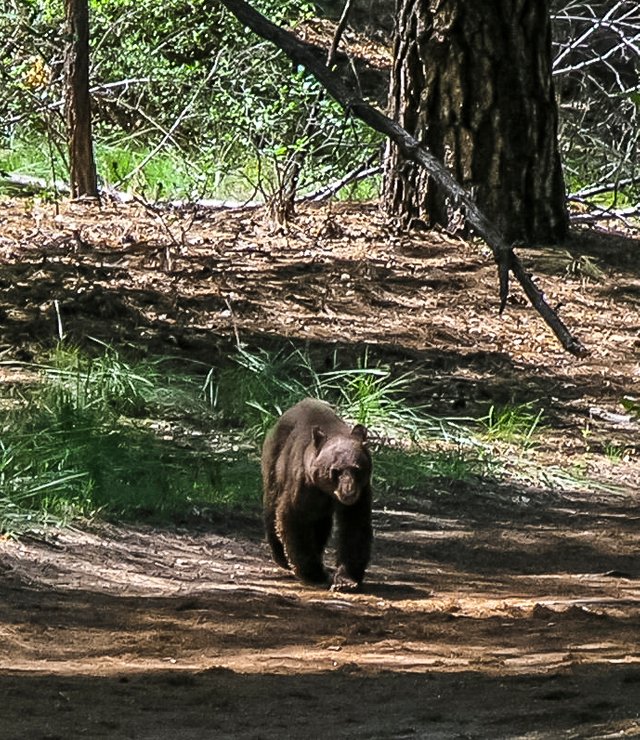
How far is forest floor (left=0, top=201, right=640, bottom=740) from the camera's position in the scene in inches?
210

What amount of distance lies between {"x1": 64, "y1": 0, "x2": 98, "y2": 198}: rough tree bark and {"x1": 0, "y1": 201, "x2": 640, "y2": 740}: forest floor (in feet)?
1.63

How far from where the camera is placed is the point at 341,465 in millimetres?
7359

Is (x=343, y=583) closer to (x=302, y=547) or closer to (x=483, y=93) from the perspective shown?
(x=302, y=547)

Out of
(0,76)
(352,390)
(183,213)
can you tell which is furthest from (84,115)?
(352,390)

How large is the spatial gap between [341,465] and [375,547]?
4.70 ft

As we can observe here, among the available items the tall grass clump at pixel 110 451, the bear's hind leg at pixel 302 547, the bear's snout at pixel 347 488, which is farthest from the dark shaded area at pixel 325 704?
the tall grass clump at pixel 110 451

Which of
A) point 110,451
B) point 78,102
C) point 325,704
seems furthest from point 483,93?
point 325,704

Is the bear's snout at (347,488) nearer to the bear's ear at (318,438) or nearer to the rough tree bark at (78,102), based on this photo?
the bear's ear at (318,438)

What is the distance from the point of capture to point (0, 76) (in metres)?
16.7

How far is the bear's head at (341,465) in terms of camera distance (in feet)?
24.1

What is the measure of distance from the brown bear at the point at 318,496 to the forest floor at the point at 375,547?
0.15 m

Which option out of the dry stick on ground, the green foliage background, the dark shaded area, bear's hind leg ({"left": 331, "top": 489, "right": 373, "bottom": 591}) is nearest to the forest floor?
the dark shaded area

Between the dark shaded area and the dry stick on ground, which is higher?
the dry stick on ground

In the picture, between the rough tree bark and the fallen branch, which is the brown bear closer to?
the rough tree bark
